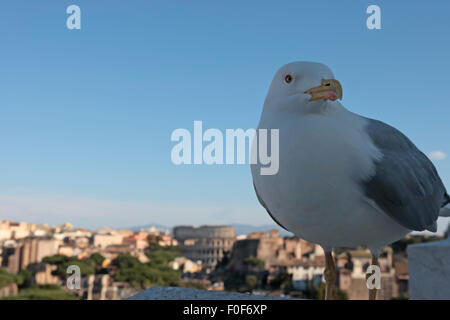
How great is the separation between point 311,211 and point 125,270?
40.9 metres

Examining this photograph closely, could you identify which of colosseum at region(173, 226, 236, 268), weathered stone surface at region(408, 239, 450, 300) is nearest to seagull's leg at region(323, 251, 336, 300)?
weathered stone surface at region(408, 239, 450, 300)

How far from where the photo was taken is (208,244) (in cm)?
5353

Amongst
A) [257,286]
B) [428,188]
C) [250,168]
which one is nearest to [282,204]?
[250,168]

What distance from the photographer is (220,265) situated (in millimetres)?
51094

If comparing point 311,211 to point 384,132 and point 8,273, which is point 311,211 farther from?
point 8,273

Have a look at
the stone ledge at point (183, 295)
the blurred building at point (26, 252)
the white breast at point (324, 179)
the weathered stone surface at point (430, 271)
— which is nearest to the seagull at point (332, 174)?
the white breast at point (324, 179)

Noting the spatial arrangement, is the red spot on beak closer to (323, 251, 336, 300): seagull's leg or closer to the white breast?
the white breast

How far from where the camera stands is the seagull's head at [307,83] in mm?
1454

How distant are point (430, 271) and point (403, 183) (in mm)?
2666

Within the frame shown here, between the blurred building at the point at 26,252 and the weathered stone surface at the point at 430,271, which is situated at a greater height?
the weathered stone surface at the point at 430,271

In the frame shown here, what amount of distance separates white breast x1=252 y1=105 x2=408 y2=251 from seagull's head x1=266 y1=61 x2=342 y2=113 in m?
0.08

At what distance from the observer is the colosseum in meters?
52.5

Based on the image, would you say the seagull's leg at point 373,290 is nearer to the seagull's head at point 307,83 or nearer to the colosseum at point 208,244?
the seagull's head at point 307,83

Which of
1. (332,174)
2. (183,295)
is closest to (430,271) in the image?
(183,295)
